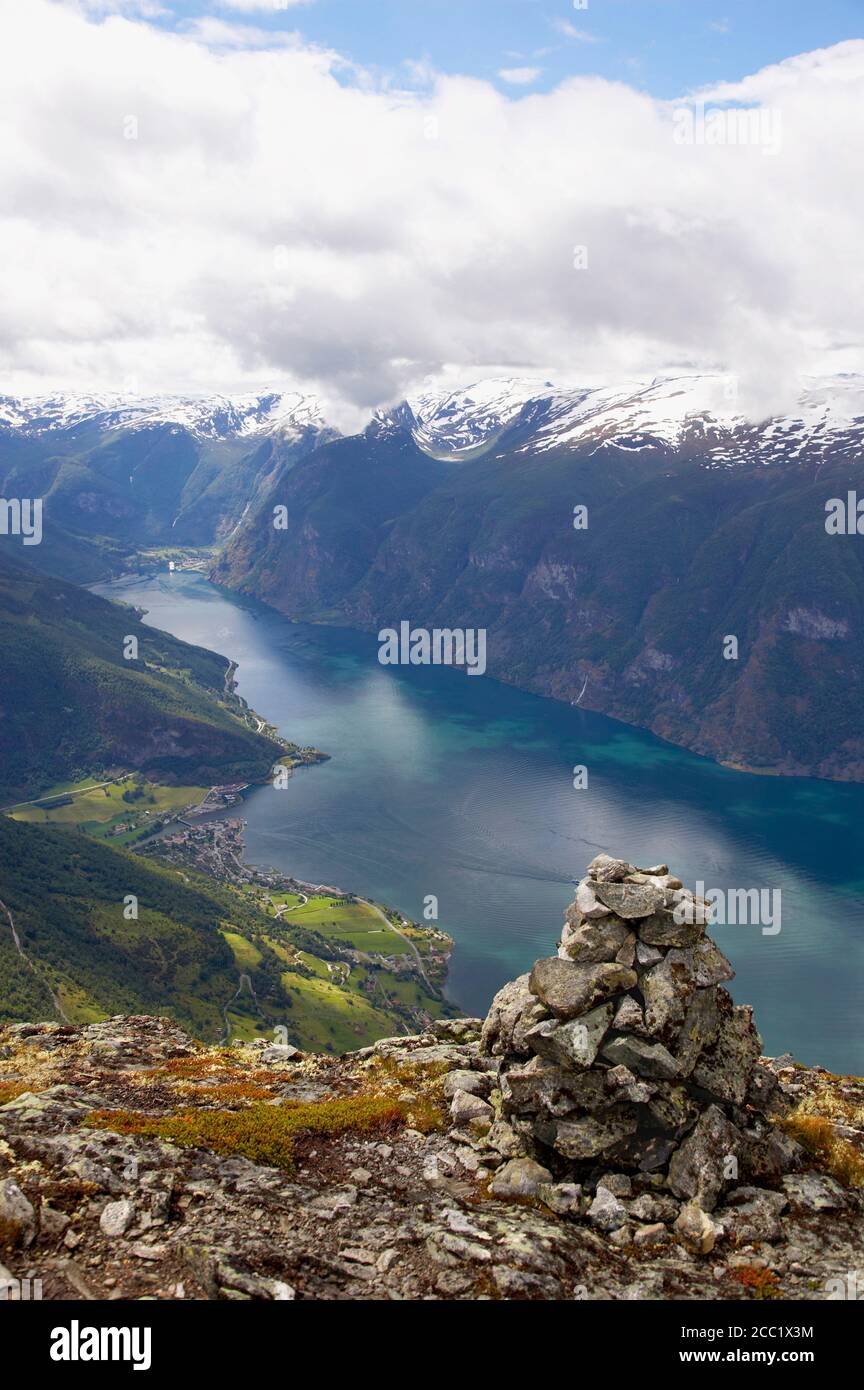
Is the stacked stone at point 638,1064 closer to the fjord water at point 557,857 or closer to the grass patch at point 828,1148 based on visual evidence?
the grass patch at point 828,1148

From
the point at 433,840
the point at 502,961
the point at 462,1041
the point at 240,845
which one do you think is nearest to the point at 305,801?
the point at 240,845

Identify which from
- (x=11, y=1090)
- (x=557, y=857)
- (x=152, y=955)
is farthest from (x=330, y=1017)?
(x=11, y=1090)

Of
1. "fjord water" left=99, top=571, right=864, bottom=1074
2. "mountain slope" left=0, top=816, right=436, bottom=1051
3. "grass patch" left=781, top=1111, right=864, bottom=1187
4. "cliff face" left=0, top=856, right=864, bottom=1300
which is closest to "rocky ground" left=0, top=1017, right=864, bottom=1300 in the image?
"cliff face" left=0, top=856, right=864, bottom=1300

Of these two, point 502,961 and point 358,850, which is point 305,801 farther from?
point 502,961

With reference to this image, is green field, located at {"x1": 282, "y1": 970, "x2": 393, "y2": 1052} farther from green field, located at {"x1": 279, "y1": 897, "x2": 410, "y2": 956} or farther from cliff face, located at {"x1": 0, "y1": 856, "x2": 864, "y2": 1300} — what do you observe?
cliff face, located at {"x1": 0, "y1": 856, "x2": 864, "y2": 1300}

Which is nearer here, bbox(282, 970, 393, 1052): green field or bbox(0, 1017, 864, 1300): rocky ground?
bbox(0, 1017, 864, 1300): rocky ground
